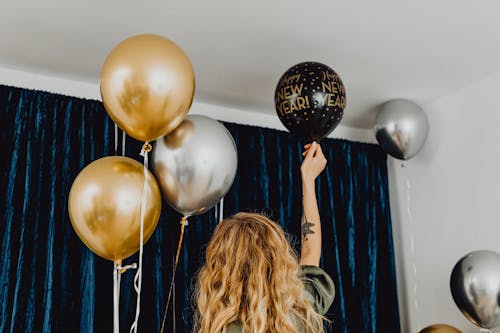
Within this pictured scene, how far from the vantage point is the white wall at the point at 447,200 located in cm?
256

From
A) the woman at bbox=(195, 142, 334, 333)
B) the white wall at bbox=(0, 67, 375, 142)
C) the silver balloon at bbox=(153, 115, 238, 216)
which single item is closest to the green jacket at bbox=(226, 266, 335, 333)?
Answer: the woman at bbox=(195, 142, 334, 333)

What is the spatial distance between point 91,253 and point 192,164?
769 millimetres

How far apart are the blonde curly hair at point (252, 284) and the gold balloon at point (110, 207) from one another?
0.80 ft

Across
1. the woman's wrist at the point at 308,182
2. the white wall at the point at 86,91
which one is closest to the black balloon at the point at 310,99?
the woman's wrist at the point at 308,182

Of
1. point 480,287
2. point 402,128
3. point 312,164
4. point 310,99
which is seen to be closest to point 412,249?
point 402,128

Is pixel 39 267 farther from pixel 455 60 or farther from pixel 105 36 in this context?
pixel 455 60

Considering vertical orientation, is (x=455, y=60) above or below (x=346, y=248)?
above

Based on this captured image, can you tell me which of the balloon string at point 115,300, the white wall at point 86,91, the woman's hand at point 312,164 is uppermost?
the white wall at point 86,91

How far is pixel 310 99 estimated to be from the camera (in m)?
2.06

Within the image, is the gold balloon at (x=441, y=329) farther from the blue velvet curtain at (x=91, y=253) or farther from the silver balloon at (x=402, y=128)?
the silver balloon at (x=402, y=128)

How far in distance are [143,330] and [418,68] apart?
5.44 feet

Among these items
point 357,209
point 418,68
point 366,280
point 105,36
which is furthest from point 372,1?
point 366,280

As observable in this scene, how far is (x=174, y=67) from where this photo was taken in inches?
63.4

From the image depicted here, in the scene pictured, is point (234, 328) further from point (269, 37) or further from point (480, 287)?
point (269, 37)
